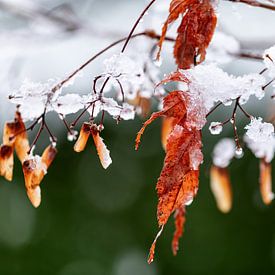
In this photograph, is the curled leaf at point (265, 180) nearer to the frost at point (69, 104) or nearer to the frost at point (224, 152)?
the frost at point (224, 152)

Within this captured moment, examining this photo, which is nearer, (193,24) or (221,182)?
(193,24)

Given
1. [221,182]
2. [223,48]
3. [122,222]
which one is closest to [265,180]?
[221,182]

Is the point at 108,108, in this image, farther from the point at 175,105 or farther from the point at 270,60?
the point at 270,60

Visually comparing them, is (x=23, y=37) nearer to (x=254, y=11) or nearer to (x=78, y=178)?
(x=254, y=11)

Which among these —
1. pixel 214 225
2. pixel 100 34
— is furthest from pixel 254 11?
pixel 214 225

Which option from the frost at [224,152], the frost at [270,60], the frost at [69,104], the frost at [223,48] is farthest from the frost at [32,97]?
the frost at [224,152]

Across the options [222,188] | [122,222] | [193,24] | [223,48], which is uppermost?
[193,24]
